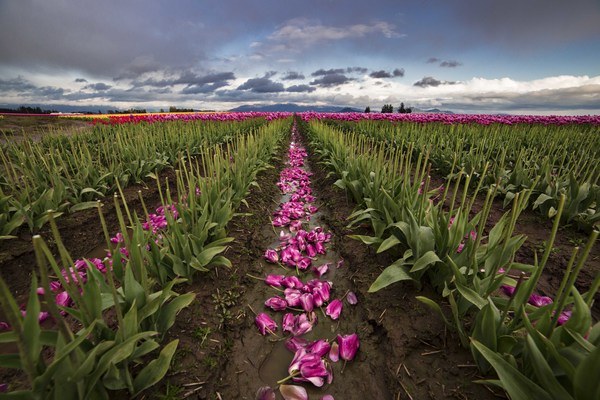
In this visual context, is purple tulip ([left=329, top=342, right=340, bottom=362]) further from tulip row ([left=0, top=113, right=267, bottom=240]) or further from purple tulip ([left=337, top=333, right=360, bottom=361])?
tulip row ([left=0, top=113, right=267, bottom=240])

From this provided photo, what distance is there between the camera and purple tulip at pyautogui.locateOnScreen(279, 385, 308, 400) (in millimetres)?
1793

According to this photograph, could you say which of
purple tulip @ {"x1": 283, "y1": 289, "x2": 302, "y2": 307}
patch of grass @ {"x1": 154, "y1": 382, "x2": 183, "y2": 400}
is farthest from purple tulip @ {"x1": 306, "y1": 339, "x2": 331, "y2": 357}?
patch of grass @ {"x1": 154, "y1": 382, "x2": 183, "y2": 400}

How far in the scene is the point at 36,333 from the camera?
3.93 feet

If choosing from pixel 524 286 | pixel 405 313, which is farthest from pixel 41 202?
pixel 524 286

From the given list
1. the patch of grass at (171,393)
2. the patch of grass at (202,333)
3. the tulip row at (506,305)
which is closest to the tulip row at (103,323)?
the patch of grass at (171,393)

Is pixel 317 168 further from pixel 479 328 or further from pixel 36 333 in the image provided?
pixel 36 333

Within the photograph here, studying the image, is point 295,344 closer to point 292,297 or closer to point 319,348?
point 319,348

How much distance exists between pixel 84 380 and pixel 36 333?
0.34 meters

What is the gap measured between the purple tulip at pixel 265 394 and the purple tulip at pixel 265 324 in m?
0.54

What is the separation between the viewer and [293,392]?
1.81 meters

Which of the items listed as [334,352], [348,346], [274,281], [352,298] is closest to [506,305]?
[348,346]

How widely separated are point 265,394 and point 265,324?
2.06 ft

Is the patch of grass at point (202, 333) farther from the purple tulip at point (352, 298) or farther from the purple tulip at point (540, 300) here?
the purple tulip at point (540, 300)

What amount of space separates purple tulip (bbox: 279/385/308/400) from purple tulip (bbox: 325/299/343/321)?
736mm
